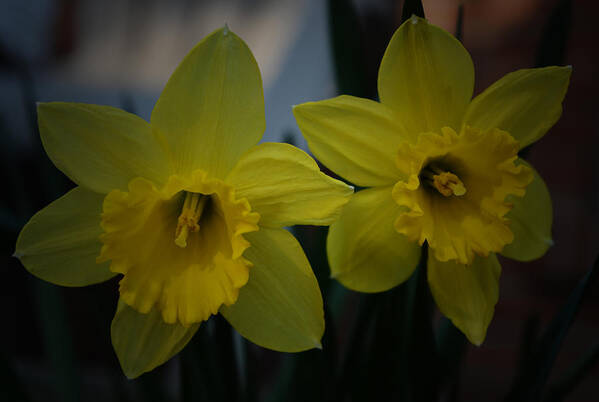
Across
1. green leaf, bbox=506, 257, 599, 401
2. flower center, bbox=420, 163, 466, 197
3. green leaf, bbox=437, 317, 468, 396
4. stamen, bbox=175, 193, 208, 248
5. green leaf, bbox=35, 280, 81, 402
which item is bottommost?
green leaf, bbox=35, 280, 81, 402

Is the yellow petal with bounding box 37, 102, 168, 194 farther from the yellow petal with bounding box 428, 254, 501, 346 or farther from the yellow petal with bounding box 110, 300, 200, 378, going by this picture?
the yellow petal with bounding box 428, 254, 501, 346

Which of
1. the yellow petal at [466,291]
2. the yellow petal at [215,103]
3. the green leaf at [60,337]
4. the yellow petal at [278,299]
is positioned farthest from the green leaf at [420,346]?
the green leaf at [60,337]

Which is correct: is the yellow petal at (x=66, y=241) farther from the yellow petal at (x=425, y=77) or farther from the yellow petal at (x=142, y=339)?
the yellow petal at (x=425, y=77)

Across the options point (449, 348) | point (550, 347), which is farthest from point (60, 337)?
point (550, 347)

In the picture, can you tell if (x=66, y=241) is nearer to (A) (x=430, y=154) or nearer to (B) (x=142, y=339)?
(B) (x=142, y=339)

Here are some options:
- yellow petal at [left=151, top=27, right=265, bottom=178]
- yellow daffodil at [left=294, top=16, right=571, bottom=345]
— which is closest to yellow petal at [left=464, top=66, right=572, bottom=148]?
yellow daffodil at [left=294, top=16, right=571, bottom=345]

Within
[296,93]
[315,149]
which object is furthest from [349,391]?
[296,93]
